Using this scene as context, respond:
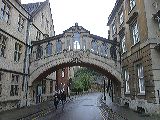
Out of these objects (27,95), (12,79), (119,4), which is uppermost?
(119,4)

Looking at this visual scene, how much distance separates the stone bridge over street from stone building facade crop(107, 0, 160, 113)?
3.40 meters

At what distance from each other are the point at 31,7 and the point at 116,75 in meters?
15.3

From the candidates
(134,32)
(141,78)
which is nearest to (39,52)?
(134,32)

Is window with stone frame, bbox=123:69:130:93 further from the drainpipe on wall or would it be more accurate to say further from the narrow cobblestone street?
the drainpipe on wall

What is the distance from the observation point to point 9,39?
2019 centimetres

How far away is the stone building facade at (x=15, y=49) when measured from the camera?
1907 centimetres

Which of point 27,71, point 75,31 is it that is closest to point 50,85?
point 27,71

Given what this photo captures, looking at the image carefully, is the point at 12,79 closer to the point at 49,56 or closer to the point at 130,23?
the point at 49,56

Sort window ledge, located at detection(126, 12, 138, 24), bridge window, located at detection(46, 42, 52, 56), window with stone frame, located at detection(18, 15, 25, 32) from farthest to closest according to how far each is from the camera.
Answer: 1. bridge window, located at detection(46, 42, 52, 56)
2. window with stone frame, located at detection(18, 15, 25, 32)
3. window ledge, located at detection(126, 12, 138, 24)

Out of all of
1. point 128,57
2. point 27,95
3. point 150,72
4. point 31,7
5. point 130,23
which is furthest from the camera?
point 31,7

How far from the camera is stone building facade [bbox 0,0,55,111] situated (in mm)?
19069

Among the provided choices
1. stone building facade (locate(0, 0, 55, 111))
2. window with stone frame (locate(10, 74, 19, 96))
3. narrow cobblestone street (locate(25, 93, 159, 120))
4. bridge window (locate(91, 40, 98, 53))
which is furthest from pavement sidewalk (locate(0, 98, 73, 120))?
bridge window (locate(91, 40, 98, 53))

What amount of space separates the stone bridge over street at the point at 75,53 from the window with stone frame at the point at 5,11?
6121 mm

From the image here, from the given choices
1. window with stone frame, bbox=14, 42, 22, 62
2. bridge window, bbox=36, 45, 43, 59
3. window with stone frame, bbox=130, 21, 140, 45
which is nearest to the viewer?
window with stone frame, bbox=130, 21, 140, 45
